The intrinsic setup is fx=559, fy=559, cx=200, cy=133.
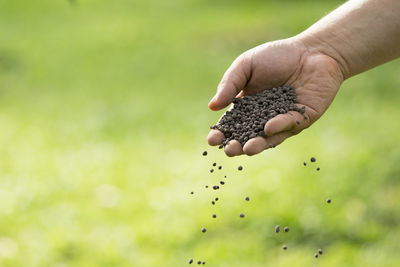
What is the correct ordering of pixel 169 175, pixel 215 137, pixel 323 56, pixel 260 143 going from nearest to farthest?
pixel 260 143, pixel 215 137, pixel 323 56, pixel 169 175

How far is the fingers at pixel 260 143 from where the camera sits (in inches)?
107

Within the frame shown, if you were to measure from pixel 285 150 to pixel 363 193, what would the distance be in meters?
1.35

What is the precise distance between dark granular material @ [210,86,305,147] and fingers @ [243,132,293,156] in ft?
0.16

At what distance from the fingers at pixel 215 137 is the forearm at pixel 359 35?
825 millimetres

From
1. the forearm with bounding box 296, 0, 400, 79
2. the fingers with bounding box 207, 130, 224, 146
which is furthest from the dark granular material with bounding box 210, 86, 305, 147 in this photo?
the forearm with bounding box 296, 0, 400, 79

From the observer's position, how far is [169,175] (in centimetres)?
589

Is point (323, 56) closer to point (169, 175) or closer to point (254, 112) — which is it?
point (254, 112)

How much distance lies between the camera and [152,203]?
528 centimetres

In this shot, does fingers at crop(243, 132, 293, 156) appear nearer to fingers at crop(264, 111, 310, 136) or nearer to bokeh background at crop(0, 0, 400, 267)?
fingers at crop(264, 111, 310, 136)

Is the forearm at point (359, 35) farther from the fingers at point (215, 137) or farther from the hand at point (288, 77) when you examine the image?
the fingers at point (215, 137)

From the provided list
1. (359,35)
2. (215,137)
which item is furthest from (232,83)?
(359,35)

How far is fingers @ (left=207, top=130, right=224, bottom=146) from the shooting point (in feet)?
9.64

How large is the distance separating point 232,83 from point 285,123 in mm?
414

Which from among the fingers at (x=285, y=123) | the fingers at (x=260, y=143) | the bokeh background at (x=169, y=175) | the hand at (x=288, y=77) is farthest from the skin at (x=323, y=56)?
the bokeh background at (x=169, y=175)
